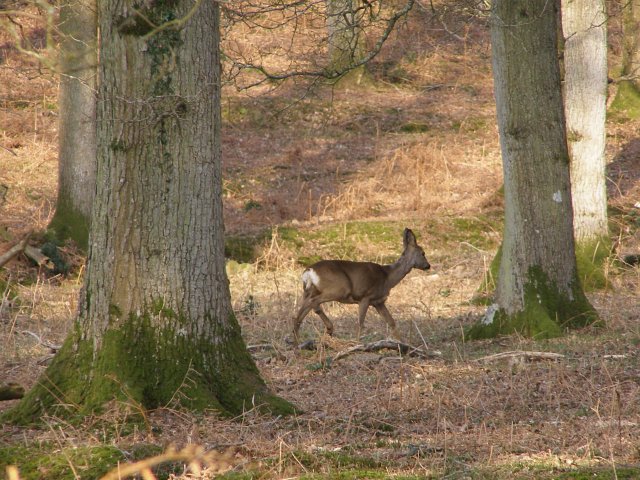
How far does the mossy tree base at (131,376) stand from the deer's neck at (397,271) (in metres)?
6.61

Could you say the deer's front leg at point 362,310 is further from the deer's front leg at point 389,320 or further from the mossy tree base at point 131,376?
the mossy tree base at point 131,376

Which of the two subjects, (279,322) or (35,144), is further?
(35,144)

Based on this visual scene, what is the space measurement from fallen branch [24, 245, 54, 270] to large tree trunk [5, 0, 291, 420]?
9.07 meters

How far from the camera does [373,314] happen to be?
13.9 m

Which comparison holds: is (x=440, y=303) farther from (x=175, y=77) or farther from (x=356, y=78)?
(x=356, y=78)

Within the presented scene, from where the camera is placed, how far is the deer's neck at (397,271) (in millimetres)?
12461

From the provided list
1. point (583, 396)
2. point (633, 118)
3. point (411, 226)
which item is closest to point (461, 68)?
point (633, 118)

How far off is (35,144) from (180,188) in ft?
55.1

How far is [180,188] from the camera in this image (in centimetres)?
577

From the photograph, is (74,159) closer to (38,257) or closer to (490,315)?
(38,257)

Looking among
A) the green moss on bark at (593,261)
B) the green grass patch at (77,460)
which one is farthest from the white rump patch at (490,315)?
the green grass patch at (77,460)

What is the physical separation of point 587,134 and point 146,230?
9.38 meters

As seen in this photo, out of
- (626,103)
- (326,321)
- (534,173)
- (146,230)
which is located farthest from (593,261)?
(626,103)

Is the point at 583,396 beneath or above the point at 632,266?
beneath
